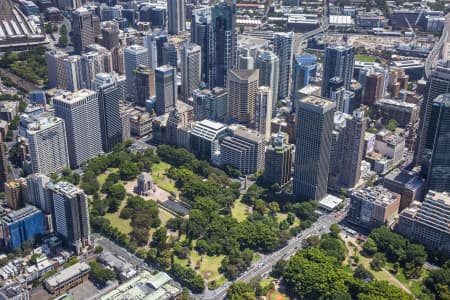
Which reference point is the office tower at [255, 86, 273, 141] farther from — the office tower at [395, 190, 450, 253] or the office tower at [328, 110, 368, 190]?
the office tower at [395, 190, 450, 253]

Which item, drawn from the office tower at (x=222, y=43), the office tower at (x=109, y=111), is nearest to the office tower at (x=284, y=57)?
the office tower at (x=222, y=43)

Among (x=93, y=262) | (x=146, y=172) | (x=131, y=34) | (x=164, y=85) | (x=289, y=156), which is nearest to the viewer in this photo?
(x=93, y=262)

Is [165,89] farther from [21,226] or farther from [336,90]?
[21,226]

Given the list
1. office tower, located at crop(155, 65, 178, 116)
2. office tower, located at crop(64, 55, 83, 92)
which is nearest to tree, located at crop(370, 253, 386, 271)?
office tower, located at crop(155, 65, 178, 116)

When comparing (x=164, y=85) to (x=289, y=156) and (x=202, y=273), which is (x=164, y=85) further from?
(x=202, y=273)

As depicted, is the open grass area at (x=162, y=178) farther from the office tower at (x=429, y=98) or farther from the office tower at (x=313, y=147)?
the office tower at (x=429, y=98)

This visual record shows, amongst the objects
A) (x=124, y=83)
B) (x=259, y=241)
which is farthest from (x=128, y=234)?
(x=124, y=83)
